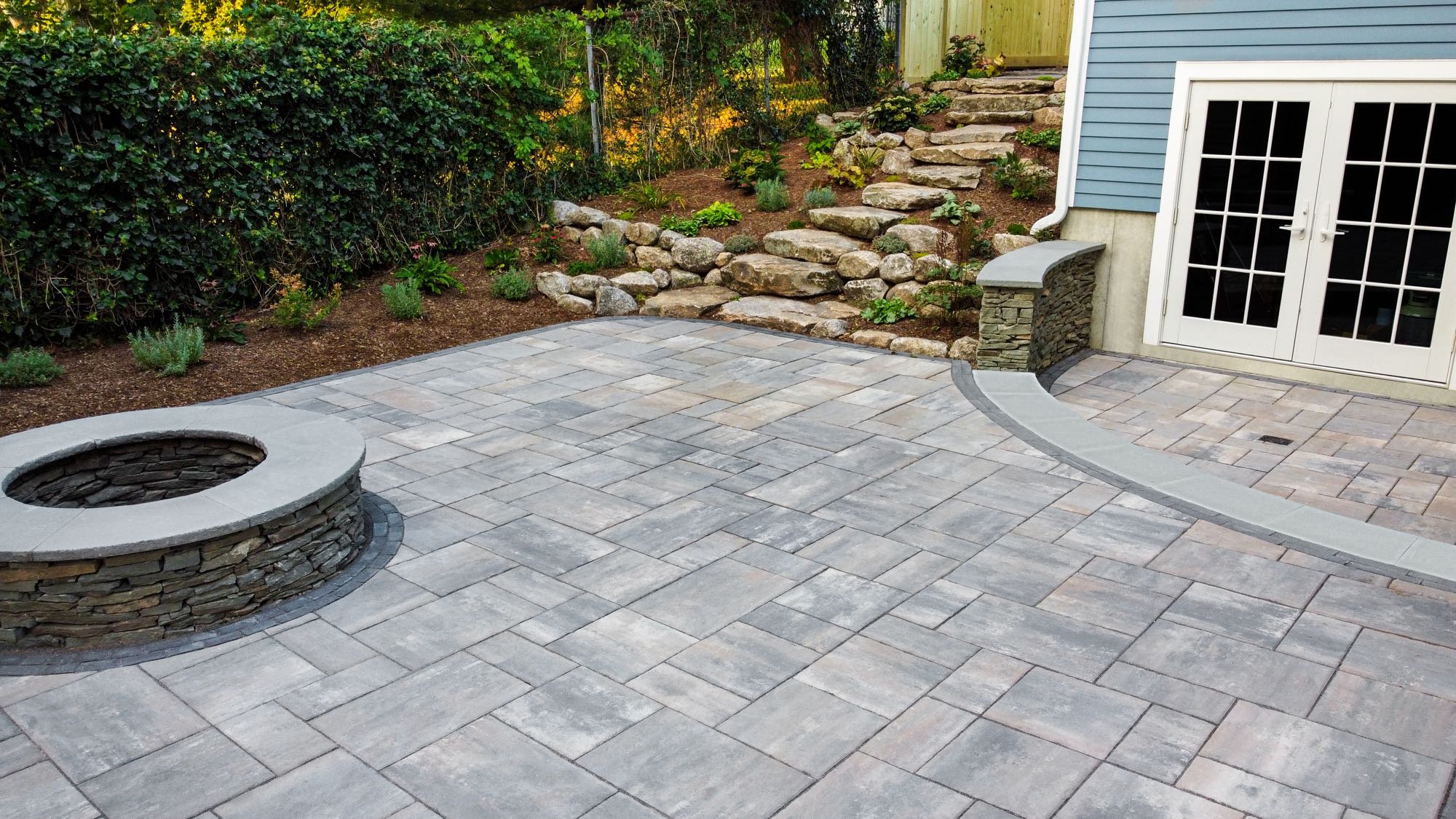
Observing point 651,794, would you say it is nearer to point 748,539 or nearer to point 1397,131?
point 748,539

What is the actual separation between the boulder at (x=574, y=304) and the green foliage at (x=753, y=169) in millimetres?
2604

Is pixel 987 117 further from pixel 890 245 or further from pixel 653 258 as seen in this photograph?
pixel 653 258

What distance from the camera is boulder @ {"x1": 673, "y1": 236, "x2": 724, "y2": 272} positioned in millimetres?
9789

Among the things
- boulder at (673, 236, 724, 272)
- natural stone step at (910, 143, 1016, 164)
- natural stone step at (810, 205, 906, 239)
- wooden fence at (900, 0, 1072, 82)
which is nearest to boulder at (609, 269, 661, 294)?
boulder at (673, 236, 724, 272)

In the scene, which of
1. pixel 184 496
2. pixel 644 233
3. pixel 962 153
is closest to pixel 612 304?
pixel 644 233

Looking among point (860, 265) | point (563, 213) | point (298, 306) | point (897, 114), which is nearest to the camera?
point (298, 306)

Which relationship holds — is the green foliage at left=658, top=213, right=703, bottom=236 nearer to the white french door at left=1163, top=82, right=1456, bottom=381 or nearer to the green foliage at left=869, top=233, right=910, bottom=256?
the green foliage at left=869, top=233, right=910, bottom=256

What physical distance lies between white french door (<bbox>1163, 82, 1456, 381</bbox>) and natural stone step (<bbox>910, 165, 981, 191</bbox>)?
2527 millimetres

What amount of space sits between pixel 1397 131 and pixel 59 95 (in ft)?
29.9

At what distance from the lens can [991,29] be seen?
12.5m

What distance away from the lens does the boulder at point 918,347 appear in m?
7.72

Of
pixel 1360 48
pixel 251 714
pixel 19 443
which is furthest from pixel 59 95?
pixel 1360 48

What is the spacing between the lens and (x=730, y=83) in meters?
12.3

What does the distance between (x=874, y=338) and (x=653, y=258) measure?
9.62 ft
